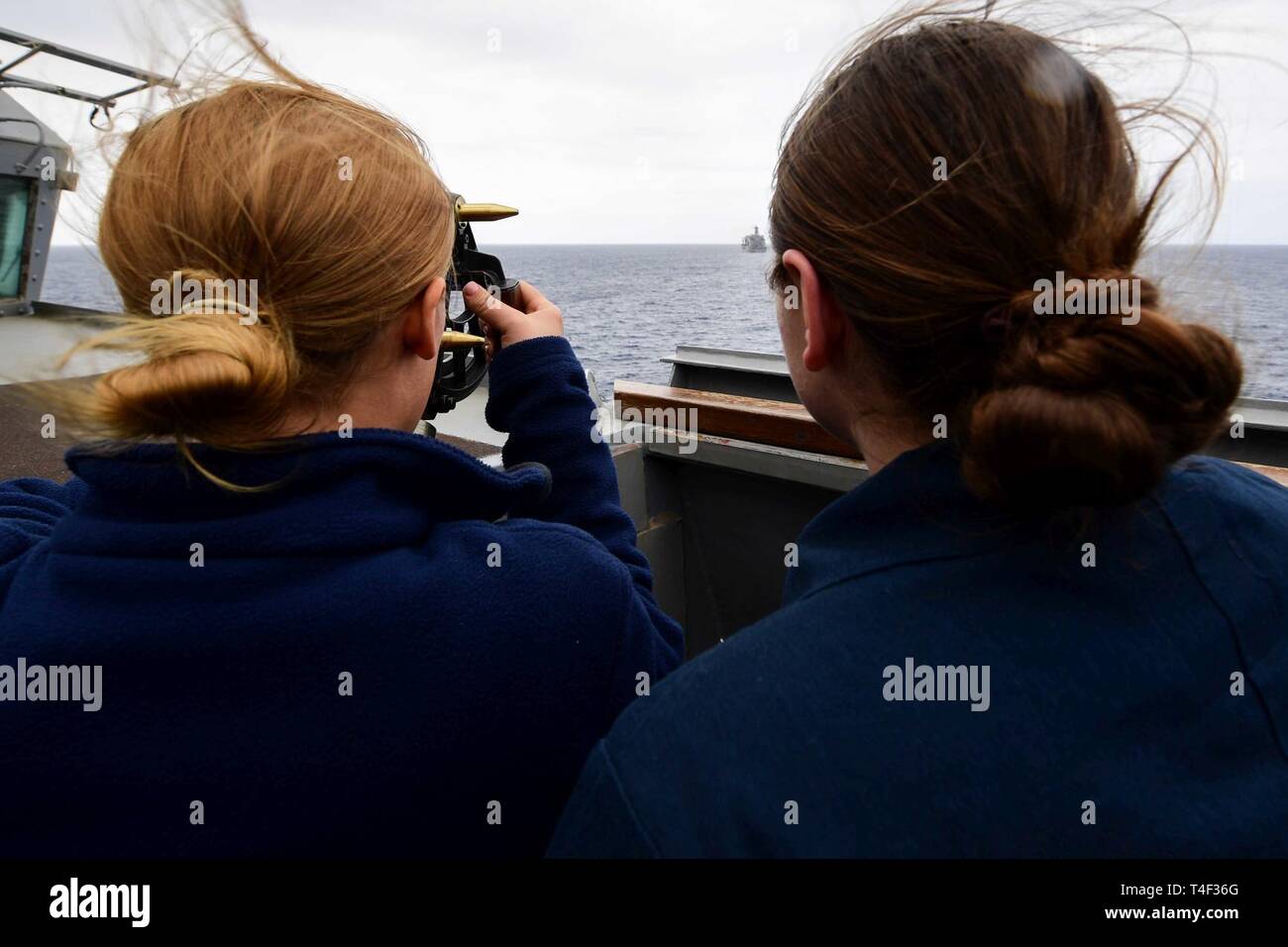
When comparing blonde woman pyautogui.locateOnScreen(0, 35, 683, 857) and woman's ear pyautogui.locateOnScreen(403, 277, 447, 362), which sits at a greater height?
woman's ear pyautogui.locateOnScreen(403, 277, 447, 362)

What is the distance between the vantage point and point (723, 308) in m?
29.8

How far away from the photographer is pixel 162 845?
910mm

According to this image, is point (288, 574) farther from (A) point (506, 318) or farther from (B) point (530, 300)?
(B) point (530, 300)

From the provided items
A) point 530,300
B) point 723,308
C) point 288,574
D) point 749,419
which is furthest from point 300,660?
point 723,308

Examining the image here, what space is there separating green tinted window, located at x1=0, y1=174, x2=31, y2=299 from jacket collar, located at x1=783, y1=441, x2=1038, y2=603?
10119mm

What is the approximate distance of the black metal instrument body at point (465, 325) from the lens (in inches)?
55.2

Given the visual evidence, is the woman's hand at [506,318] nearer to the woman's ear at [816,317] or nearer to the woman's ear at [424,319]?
the woman's ear at [424,319]

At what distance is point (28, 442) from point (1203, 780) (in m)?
4.89

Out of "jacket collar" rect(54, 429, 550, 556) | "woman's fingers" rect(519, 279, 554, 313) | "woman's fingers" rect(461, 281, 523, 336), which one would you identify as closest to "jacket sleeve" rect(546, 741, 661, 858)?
"jacket collar" rect(54, 429, 550, 556)

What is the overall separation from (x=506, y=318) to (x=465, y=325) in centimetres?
8

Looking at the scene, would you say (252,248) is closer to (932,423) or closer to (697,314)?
(932,423)

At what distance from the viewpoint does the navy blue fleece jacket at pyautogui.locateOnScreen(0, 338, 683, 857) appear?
0.90 m

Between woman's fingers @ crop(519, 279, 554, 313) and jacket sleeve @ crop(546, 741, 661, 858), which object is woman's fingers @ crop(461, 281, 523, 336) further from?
jacket sleeve @ crop(546, 741, 661, 858)
